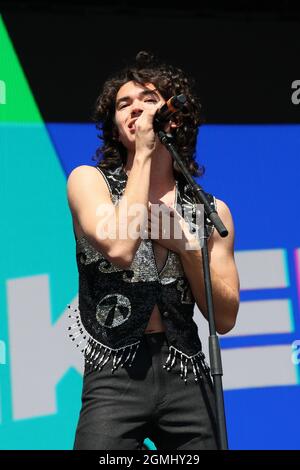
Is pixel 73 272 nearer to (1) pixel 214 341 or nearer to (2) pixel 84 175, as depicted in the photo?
(2) pixel 84 175

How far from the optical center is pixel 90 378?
6.82 ft

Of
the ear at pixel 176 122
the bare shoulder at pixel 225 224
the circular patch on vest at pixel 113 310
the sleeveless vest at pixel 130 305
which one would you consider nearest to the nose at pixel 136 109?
the ear at pixel 176 122

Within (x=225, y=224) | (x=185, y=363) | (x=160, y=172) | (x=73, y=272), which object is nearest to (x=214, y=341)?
(x=185, y=363)

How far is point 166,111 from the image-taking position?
2.01 meters

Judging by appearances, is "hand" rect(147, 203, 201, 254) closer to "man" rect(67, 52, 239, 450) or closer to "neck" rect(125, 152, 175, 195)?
"man" rect(67, 52, 239, 450)

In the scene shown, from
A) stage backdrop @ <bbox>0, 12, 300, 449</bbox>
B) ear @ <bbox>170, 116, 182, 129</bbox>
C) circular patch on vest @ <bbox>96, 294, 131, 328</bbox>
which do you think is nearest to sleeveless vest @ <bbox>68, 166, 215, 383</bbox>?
circular patch on vest @ <bbox>96, 294, 131, 328</bbox>

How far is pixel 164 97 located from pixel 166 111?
43 cm

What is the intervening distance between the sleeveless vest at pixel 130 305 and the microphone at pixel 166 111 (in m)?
0.26

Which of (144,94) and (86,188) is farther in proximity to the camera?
(144,94)

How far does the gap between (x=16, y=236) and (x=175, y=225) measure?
1.30 meters

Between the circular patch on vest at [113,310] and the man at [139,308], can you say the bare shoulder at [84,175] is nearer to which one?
the man at [139,308]

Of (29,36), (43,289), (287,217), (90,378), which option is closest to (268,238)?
(287,217)

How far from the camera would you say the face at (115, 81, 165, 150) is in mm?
2295
